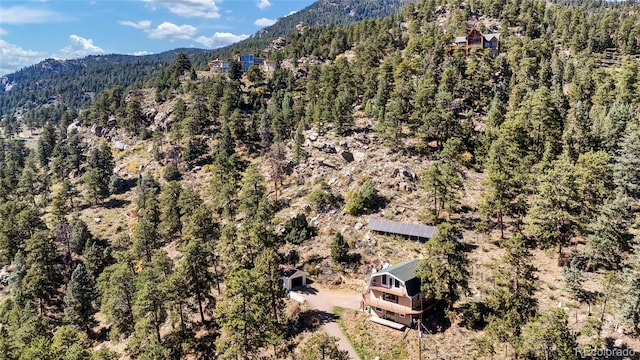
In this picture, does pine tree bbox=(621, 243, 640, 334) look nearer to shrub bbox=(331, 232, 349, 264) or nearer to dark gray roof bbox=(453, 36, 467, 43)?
shrub bbox=(331, 232, 349, 264)

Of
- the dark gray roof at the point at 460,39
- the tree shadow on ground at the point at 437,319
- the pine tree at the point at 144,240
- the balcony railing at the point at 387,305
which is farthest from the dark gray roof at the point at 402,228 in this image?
the dark gray roof at the point at 460,39

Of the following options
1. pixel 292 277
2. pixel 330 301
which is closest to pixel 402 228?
pixel 330 301

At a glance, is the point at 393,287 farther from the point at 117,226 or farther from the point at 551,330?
the point at 117,226

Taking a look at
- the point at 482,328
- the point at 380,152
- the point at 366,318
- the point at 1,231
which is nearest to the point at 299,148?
the point at 380,152

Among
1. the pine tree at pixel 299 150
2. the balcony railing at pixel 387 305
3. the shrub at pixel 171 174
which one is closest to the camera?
the balcony railing at pixel 387 305

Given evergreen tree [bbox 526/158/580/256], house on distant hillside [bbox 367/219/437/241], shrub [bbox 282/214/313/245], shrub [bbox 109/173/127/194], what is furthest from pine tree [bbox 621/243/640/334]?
shrub [bbox 109/173/127/194]

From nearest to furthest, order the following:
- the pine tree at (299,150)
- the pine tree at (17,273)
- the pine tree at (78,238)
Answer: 1. the pine tree at (17,273)
2. the pine tree at (78,238)
3. the pine tree at (299,150)

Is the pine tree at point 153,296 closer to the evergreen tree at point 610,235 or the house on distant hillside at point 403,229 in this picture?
the house on distant hillside at point 403,229
